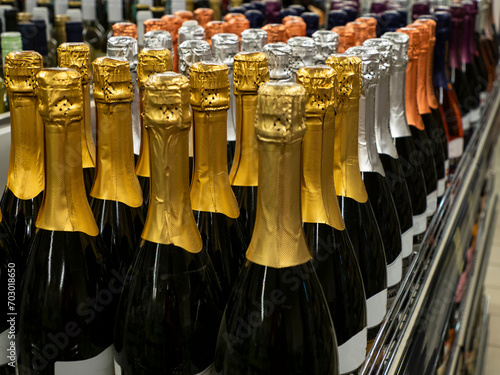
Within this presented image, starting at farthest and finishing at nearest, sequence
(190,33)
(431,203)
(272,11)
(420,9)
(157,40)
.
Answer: (420,9) → (272,11) → (431,203) → (190,33) → (157,40)

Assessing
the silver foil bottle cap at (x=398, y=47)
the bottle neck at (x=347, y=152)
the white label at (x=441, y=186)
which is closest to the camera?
the bottle neck at (x=347, y=152)

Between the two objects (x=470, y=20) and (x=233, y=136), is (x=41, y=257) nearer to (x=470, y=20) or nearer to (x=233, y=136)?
(x=233, y=136)

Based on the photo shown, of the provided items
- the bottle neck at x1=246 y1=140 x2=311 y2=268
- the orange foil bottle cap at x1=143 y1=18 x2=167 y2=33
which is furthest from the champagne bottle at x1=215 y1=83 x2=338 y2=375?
the orange foil bottle cap at x1=143 y1=18 x2=167 y2=33

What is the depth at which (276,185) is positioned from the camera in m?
0.48

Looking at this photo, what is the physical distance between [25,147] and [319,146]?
302 mm

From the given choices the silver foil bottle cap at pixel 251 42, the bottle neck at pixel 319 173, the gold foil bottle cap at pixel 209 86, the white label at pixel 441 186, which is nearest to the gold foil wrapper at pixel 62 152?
the gold foil bottle cap at pixel 209 86

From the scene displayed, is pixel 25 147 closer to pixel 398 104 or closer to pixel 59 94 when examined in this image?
pixel 59 94

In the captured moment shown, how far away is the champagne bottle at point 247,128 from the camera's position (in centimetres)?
60

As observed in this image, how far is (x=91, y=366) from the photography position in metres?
0.58

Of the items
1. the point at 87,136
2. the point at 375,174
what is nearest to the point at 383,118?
the point at 375,174

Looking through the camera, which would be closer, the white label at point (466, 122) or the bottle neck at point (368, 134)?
the bottle neck at point (368, 134)

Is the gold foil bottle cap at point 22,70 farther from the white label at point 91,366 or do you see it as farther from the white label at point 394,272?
the white label at point 394,272

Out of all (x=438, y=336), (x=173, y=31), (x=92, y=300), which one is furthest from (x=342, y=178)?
(x=438, y=336)

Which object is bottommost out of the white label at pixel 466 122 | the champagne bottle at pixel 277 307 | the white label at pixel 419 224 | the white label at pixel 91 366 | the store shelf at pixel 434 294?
the store shelf at pixel 434 294
